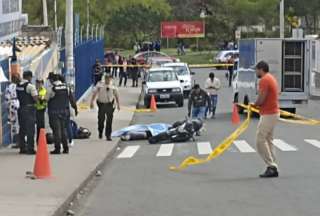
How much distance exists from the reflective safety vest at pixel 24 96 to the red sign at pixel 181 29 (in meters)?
68.3

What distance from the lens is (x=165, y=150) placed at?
21.9 metres

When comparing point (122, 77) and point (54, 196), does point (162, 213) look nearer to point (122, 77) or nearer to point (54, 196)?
point (54, 196)

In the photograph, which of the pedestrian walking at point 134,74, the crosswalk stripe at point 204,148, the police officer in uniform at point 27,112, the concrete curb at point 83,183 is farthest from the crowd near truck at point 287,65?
the pedestrian walking at point 134,74

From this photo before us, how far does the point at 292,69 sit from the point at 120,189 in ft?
64.6

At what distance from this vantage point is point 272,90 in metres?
15.5

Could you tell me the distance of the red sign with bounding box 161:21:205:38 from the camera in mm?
88500

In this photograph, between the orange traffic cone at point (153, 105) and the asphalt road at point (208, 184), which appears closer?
the asphalt road at point (208, 184)

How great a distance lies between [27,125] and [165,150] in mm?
3862

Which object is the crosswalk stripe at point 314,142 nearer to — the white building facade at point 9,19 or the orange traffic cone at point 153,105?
the orange traffic cone at point 153,105

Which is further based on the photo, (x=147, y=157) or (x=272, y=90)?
(x=147, y=157)

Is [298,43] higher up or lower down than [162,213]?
higher up

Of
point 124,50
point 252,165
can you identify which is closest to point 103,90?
point 252,165

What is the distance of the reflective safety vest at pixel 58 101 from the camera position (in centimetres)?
1961

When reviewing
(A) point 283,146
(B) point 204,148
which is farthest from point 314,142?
(B) point 204,148
